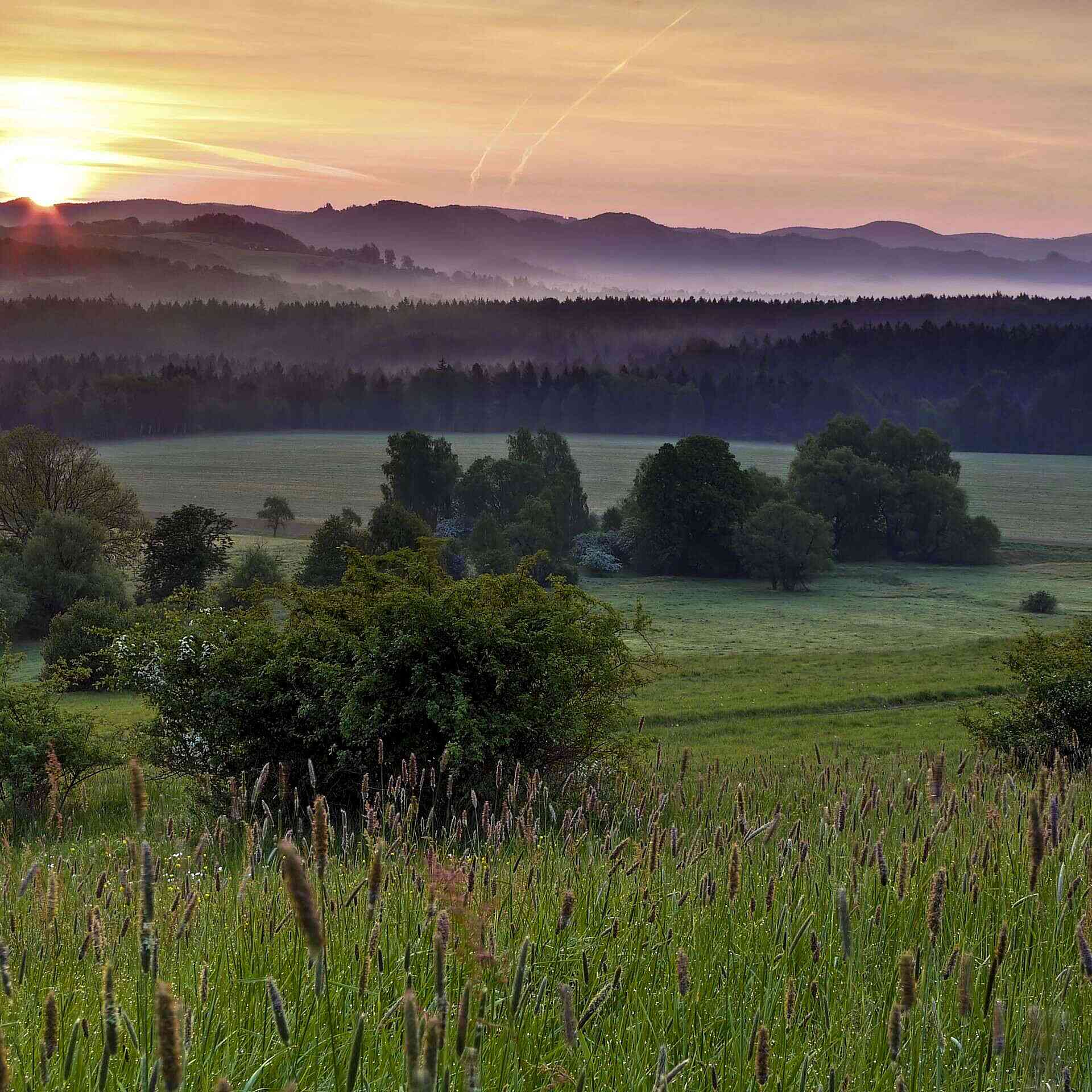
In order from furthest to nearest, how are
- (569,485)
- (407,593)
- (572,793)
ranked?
(569,485) → (407,593) → (572,793)

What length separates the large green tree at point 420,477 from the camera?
135625 mm

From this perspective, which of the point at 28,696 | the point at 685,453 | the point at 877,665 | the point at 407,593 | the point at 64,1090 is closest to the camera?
the point at 64,1090

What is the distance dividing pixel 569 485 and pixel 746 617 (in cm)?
4440

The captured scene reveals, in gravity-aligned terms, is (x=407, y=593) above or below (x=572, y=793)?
above

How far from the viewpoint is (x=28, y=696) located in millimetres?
22828

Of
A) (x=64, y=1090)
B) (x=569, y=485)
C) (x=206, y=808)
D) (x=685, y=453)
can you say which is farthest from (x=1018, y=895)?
(x=569, y=485)

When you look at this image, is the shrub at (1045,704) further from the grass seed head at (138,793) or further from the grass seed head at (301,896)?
the grass seed head at (301,896)

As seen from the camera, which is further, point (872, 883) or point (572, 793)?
point (572, 793)

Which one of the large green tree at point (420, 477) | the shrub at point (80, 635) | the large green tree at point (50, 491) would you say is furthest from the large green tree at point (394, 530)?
the large green tree at point (420, 477)

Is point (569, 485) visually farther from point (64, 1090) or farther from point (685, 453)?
point (64, 1090)

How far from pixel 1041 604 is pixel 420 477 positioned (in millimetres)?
71146

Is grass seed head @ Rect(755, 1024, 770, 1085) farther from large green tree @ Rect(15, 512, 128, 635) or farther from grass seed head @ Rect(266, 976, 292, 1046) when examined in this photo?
large green tree @ Rect(15, 512, 128, 635)

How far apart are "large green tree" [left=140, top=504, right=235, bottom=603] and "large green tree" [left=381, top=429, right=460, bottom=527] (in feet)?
154

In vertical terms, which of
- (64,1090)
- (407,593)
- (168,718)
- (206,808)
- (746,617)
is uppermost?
(64,1090)
